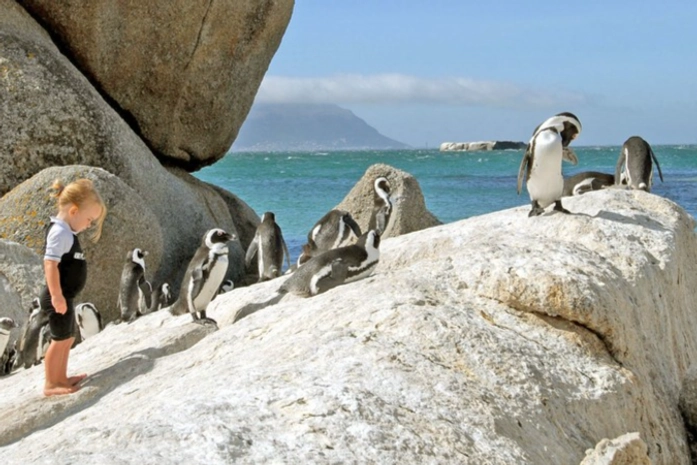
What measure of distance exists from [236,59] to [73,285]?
1037 centimetres

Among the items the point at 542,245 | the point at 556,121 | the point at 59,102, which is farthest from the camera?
the point at 59,102

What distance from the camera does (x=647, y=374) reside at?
529 centimetres

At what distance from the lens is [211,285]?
27.7 feet

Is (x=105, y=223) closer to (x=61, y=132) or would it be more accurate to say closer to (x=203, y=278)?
(x=61, y=132)

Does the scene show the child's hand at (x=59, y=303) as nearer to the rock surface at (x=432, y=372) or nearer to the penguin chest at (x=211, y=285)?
the rock surface at (x=432, y=372)

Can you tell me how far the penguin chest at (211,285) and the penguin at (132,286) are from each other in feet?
7.29


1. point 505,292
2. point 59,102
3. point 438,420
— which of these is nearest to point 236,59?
point 59,102

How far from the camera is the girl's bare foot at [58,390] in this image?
5.82m

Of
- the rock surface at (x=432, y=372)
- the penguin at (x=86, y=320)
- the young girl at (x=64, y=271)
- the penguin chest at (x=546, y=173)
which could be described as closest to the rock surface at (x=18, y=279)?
the penguin at (x=86, y=320)

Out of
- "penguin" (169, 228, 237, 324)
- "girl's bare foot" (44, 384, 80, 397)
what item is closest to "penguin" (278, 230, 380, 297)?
"penguin" (169, 228, 237, 324)

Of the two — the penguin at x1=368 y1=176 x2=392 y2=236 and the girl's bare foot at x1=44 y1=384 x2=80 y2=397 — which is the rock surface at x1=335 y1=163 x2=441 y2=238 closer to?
the penguin at x1=368 y1=176 x2=392 y2=236

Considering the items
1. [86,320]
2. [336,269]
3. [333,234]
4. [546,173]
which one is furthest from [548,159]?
[86,320]

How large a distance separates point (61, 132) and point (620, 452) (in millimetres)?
10100

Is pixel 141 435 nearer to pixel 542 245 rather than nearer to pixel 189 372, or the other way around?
pixel 189 372
